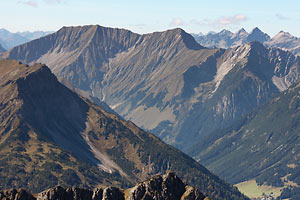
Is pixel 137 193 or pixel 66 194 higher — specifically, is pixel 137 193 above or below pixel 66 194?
above

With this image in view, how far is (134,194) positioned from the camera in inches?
7047

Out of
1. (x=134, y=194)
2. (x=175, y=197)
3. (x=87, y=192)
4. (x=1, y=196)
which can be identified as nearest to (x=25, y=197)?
(x=1, y=196)

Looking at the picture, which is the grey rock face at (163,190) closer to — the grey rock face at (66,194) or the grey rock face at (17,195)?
the grey rock face at (66,194)

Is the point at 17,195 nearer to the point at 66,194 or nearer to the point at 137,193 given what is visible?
the point at 66,194

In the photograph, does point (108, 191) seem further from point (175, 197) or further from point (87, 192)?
point (175, 197)

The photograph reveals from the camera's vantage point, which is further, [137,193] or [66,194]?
[137,193]

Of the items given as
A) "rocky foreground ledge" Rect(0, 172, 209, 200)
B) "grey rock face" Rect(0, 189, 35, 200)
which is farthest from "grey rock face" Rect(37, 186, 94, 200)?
"grey rock face" Rect(0, 189, 35, 200)

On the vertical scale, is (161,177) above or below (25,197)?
above

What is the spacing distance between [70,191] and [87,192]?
5.17m

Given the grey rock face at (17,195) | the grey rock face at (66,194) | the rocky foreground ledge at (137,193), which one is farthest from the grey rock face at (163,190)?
the grey rock face at (17,195)

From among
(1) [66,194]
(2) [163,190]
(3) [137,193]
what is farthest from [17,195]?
(2) [163,190]

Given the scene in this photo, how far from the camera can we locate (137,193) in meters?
179

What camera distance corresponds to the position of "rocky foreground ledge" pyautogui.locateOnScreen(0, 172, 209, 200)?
579 ft

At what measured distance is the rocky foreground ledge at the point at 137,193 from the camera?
579 feet
